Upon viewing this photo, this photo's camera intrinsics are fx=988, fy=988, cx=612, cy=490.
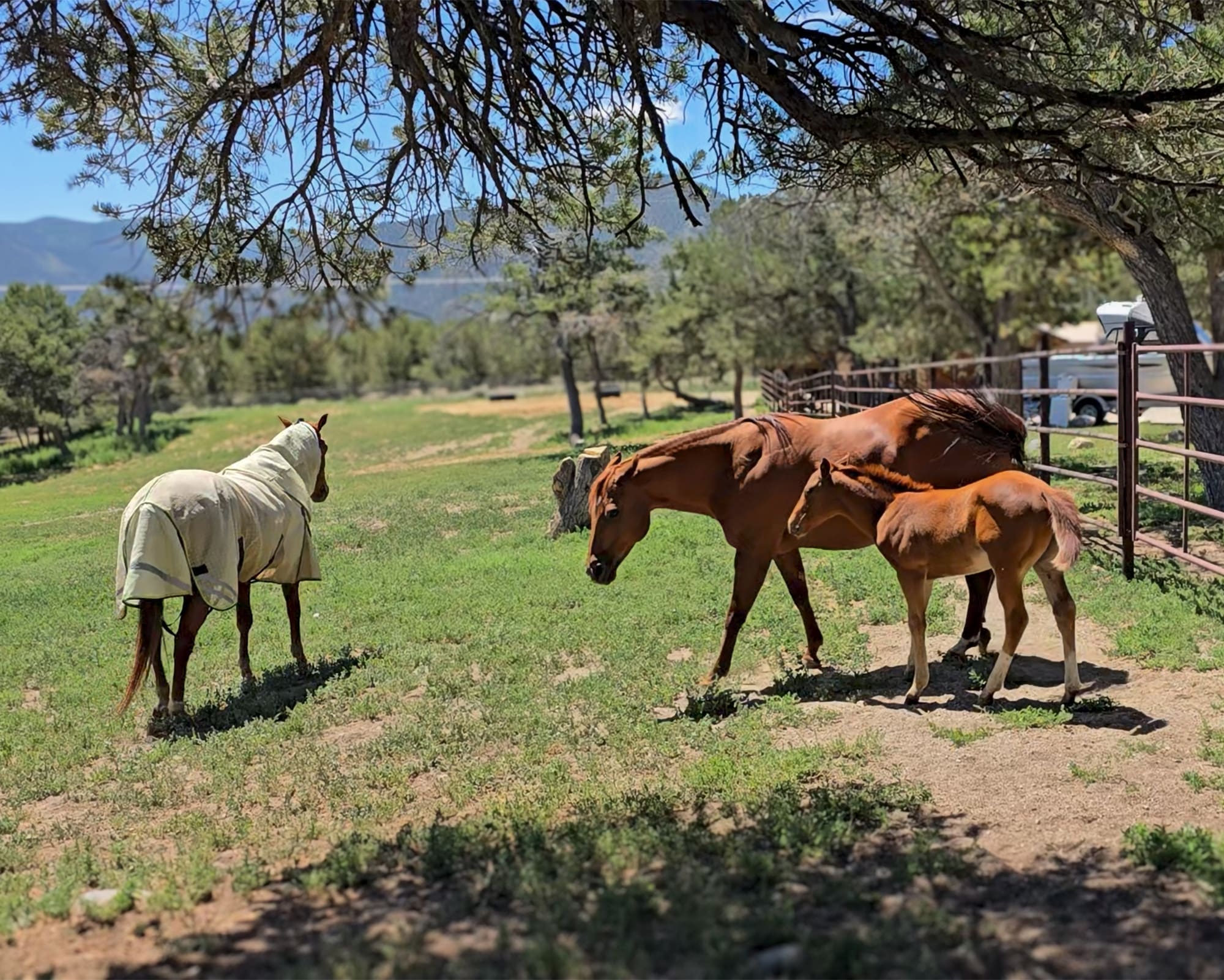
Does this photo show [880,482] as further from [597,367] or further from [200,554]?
[597,367]

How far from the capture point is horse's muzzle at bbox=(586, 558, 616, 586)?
6.54 metres

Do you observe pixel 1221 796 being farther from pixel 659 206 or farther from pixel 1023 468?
pixel 659 206

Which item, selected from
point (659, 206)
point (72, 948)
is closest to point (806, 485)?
point (659, 206)

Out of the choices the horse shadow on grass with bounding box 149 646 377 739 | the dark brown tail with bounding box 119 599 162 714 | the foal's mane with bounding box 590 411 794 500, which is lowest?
the horse shadow on grass with bounding box 149 646 377 739

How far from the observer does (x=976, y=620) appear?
644 cm

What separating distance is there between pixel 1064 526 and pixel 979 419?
58.9 inches

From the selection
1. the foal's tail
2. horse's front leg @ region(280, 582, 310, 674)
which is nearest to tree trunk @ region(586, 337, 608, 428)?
horse's front leg @ region(280, 582, 310, 674)

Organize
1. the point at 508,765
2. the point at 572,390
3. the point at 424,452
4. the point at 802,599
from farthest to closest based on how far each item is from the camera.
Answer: the point at 424,452
the point at 572,390
the point at 802,599
the point at 508,765

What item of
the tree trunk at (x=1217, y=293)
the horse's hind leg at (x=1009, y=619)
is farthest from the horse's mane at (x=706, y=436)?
the tree trunk at (x=1217, y=293)

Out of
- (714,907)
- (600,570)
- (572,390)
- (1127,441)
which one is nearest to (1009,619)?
(600,570)

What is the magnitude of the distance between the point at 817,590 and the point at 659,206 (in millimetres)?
3631

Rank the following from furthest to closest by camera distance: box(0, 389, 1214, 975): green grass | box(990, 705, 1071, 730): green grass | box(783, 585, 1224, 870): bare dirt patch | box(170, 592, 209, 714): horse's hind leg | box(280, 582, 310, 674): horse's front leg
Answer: box(280, 582, 310, 674): horse's front leg → box(170, 592, 209, 714): horse's hind leg → box(990, 705, 1071, 730): green grass → box(783, 585, 1224, 870): bare dirt patch → box(0, 389, 1214, 975): green grass

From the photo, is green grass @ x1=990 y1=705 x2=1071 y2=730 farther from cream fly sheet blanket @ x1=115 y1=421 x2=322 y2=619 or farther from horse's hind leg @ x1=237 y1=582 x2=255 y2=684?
horse's hind leg @ x1=237 y1=582 x2=255 y2=684

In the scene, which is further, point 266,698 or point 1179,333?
point 1179,333
